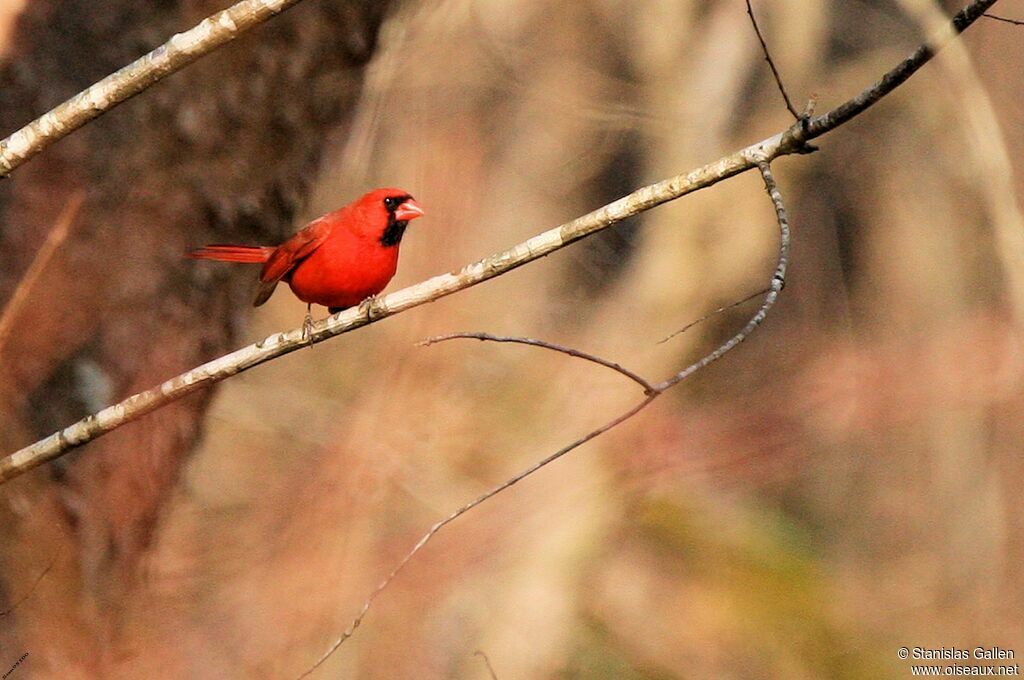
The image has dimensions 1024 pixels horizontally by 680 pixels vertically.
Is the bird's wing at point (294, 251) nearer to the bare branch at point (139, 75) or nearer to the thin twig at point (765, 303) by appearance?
the bare branch at point (139, 75)

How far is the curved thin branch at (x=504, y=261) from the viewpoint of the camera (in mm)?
2443

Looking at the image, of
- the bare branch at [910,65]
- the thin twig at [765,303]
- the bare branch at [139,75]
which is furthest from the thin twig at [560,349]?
the bare branch at [139,75]

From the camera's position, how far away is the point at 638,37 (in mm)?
7180

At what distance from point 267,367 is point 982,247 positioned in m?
3.95

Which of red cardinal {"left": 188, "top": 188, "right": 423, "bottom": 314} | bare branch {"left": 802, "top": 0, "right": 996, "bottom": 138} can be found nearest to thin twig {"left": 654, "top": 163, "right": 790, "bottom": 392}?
bare branch {"left": 802, "top": 0, "right": 996, "bottom": 138}

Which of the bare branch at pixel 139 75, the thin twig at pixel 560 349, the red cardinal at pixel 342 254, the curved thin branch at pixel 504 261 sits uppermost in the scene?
the red cardinal at pixel 342 254

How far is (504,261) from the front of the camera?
2869 mm

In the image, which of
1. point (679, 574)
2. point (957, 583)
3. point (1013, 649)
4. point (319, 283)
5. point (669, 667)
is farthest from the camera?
point (679, 574)

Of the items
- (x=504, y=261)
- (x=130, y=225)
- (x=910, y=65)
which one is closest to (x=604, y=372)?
(x=130, y=225)

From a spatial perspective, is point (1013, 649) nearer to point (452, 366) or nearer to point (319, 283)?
point (452, 366)

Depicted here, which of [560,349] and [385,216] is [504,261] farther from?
[385,216]

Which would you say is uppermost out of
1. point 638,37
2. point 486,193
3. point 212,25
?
point 638,37

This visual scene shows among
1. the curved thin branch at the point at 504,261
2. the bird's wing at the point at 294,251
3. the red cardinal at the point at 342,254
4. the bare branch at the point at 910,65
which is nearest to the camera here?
the bare branch at the point at 910,65

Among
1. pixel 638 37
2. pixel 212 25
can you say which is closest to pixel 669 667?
pixel 638 37
